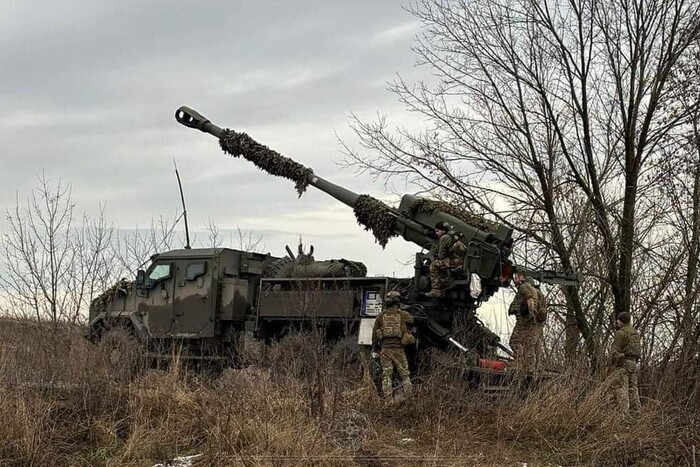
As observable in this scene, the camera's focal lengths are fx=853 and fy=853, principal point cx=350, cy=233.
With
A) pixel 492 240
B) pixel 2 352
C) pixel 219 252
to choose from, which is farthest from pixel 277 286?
pixel 2 352

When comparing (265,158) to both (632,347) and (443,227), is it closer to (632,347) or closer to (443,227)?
(443,227)

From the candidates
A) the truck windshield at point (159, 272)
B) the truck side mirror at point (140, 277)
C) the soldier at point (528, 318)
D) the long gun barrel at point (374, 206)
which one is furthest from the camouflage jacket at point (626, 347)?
the truck side mirror at point (140, 277)

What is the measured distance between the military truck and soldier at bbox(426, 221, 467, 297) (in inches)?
4.9

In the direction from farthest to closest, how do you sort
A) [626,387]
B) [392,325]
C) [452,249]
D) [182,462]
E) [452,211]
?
[452,211] < [452,249] < [392,325] < [626,387] < [182,462]

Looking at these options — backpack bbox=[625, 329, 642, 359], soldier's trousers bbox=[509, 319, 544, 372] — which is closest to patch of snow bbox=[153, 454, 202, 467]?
soldier's trousers bbox=[509, 319, 544, 372]

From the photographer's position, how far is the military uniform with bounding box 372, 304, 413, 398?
35.1 ft

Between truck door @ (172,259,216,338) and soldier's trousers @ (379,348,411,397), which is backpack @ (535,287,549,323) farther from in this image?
truck door @ (172,259,216,338)

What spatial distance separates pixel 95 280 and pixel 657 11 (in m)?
9.87

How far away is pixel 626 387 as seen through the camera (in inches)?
409

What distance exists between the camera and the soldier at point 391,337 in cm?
1071

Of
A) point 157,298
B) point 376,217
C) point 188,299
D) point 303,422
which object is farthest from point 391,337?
point 157,298

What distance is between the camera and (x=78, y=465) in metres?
7.68

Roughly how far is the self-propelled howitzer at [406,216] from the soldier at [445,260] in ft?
0.72

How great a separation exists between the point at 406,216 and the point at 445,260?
1.50 meters
